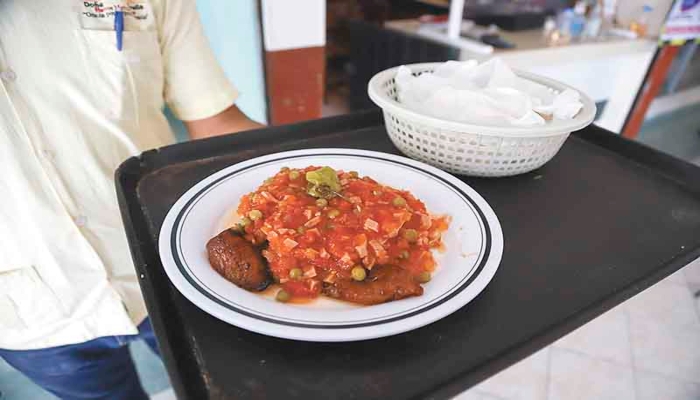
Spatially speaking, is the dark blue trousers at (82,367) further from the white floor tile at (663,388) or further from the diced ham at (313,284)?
the white floor tile at (663,388)

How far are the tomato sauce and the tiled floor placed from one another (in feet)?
3.87

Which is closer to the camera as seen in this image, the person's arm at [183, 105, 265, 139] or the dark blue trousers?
the dark blue trousers

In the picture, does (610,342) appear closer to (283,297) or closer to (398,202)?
(398,202)

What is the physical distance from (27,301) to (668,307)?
273cm

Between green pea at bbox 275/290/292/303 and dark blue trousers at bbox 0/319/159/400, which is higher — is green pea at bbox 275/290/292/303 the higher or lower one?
the higher one

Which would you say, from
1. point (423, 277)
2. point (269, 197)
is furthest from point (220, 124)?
point (423, 277)

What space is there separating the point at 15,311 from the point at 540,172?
1280 mm

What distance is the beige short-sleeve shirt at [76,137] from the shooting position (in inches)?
37.1

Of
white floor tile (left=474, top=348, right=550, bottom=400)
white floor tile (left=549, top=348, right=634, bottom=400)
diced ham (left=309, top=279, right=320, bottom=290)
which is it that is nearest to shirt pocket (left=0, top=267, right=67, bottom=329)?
diced ham (left=309, top=279, right=320, bottom=290)

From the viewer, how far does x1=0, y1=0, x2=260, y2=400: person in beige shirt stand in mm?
946

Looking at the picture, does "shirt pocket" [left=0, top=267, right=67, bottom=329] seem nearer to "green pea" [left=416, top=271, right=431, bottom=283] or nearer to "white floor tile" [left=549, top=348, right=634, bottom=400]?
"green pea" [left=416, top=271, right=431, bottom=283]

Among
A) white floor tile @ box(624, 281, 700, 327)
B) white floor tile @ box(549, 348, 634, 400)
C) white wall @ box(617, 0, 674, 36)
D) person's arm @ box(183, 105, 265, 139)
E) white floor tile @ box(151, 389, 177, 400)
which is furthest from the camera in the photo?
white wall @ box(617, 0, 674, 36)

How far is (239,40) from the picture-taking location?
1.99 meters

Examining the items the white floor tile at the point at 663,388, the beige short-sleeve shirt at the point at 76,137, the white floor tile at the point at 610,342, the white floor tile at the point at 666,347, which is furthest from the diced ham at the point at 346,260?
the white floor tile at the point at 666,347
